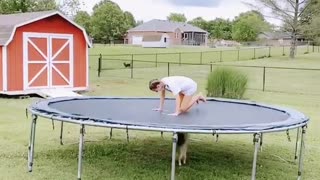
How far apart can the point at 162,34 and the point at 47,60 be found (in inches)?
2042

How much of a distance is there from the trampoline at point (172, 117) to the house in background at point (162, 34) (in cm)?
5537

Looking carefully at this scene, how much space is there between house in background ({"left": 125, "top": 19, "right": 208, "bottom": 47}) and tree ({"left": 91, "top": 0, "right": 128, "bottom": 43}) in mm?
2134

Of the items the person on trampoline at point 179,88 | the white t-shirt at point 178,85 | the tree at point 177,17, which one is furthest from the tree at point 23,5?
the tree at point 177,17

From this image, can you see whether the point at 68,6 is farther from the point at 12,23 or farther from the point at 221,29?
the point at 221,29

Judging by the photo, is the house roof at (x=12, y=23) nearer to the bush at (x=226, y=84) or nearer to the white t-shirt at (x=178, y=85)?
the bush at (x=226, y=84)

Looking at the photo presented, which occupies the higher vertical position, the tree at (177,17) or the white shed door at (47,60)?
the tree at (177,17)

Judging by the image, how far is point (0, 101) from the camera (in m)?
11.2

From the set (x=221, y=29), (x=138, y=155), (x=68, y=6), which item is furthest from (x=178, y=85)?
(x=221, y=29)

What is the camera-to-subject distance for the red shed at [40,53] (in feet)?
38.4

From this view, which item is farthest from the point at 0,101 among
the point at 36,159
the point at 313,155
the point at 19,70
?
the point at 313,155

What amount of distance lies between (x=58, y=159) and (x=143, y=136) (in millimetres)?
1931

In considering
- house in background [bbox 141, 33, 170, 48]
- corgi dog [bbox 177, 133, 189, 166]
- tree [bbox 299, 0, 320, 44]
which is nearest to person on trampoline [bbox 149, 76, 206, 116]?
corgi dog [bbox 177, 133, 189, 166]

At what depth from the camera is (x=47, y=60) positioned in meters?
12.4

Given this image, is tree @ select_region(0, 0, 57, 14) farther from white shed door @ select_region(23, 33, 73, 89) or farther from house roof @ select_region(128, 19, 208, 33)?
house roof @ select_region(128, 19, 208, 33)
